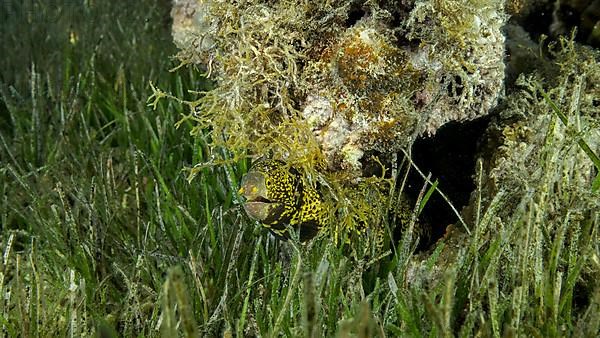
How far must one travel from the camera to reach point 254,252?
2.31 m

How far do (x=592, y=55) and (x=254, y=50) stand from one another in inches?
52.0

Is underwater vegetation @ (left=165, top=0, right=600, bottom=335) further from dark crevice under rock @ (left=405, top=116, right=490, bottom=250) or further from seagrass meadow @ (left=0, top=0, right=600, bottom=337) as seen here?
dark crevice under rock @ (left=405, top=116, right=490, bottom=250)

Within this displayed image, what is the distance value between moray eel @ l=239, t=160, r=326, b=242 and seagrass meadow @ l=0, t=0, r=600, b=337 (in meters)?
0.03

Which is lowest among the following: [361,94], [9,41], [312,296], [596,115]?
[312,296]

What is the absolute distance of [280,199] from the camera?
208cm

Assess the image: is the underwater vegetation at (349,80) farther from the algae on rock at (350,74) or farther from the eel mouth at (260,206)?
the eel mouth at (260,206)

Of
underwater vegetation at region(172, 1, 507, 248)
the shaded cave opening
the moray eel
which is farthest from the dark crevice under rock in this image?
the moray eel

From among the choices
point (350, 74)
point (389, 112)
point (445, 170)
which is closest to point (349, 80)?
point (350, 74)

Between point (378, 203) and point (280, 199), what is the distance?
343 millimetres

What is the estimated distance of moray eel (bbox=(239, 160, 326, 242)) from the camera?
2.07 meters

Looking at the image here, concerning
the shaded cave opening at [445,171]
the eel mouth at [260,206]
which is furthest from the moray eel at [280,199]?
the shaded cave opening at [445,171]

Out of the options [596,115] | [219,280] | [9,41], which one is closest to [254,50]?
[219,280]

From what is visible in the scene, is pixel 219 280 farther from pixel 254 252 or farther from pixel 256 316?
pixel 256 316

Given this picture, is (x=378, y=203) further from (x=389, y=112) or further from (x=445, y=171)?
(x=445, y=171)
